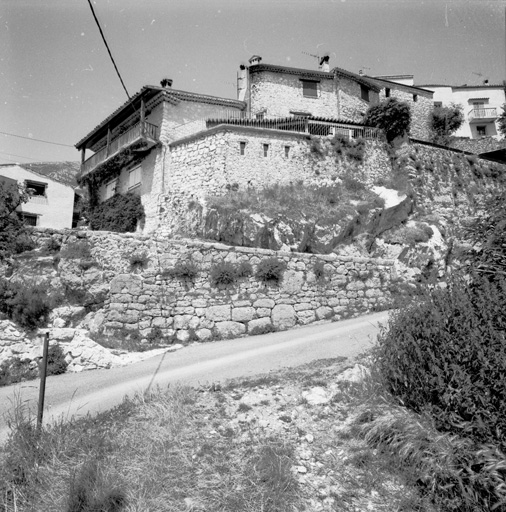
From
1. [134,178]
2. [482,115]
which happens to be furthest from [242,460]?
[482,115]

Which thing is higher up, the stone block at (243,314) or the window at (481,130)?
the window at (481,130)

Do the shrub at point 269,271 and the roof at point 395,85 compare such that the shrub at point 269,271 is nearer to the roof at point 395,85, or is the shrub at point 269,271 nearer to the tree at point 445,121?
the tree at point 445,121

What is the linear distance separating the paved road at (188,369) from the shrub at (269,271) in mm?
2254

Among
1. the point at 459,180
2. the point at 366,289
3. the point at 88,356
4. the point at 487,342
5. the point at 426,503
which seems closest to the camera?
the point at 426,503

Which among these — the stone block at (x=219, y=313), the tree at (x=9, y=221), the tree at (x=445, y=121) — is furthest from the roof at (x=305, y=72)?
the stone block at (x=219, y=313)

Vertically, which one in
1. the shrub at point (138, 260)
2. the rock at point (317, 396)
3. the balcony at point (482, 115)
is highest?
the balcony at point (482, 115)

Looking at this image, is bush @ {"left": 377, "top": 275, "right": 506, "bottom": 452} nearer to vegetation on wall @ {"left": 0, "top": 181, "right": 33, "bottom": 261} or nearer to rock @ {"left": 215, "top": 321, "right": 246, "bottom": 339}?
rock @ {"left": 215, "top": 321, "right": 246, "bottom": 339}

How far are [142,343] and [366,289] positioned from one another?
27.5ft

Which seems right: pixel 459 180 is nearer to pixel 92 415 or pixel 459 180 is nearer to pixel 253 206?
pixel 253 206

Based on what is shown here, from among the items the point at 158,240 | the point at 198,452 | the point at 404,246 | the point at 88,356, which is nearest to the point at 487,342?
the point at 198,452

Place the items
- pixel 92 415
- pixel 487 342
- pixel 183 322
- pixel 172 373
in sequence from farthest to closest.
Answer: pixel 183 322 → pixel 172 373 → pixel 92 415 → pixel 487 342

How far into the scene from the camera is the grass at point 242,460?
170 inches

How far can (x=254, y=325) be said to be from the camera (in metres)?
13.4

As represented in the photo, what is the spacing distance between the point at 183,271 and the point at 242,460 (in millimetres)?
8696
